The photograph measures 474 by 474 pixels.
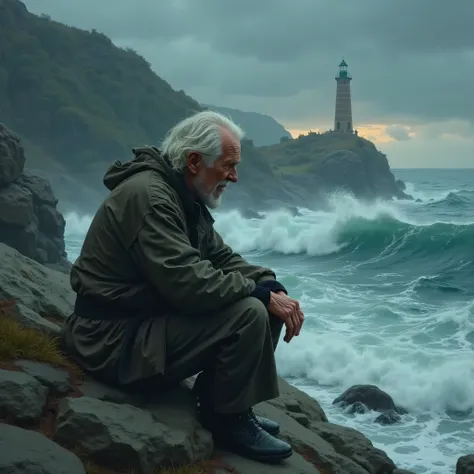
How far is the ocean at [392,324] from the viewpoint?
11.5 m

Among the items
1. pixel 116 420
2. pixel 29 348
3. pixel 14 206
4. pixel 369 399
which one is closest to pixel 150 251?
pixel 116 420

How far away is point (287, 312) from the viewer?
12.2 feet

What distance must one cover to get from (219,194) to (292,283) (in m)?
21.0

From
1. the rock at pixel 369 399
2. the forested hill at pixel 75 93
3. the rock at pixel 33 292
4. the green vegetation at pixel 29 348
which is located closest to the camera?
the green vegetation at pixel 29 348

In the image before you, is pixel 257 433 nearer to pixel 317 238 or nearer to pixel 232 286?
pixel 232 286

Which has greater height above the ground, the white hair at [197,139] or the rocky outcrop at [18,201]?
the rocky outcrop at [18,201]

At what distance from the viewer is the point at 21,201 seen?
20422 millimetres

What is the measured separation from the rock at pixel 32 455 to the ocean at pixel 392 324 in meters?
Answer: 7.45

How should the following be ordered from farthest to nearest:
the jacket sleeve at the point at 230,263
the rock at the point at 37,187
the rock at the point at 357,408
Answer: the rock at the point at 37,187 < the rock at the point at 357,408 < the jacket sleeve at the point at 230,263

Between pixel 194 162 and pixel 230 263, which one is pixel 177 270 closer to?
pixel 194 162

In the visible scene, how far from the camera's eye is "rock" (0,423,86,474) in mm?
3086

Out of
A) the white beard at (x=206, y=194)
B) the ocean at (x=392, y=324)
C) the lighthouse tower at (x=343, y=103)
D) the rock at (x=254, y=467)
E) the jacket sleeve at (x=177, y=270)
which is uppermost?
the lighthouse tower at (x=343, y=103)

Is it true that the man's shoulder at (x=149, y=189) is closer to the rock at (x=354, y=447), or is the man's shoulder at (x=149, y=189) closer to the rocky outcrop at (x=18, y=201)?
the rock at (x=354, y=447)

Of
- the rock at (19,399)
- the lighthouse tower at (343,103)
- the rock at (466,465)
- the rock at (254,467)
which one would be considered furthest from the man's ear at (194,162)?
the lighthouse tower at (343,103)
